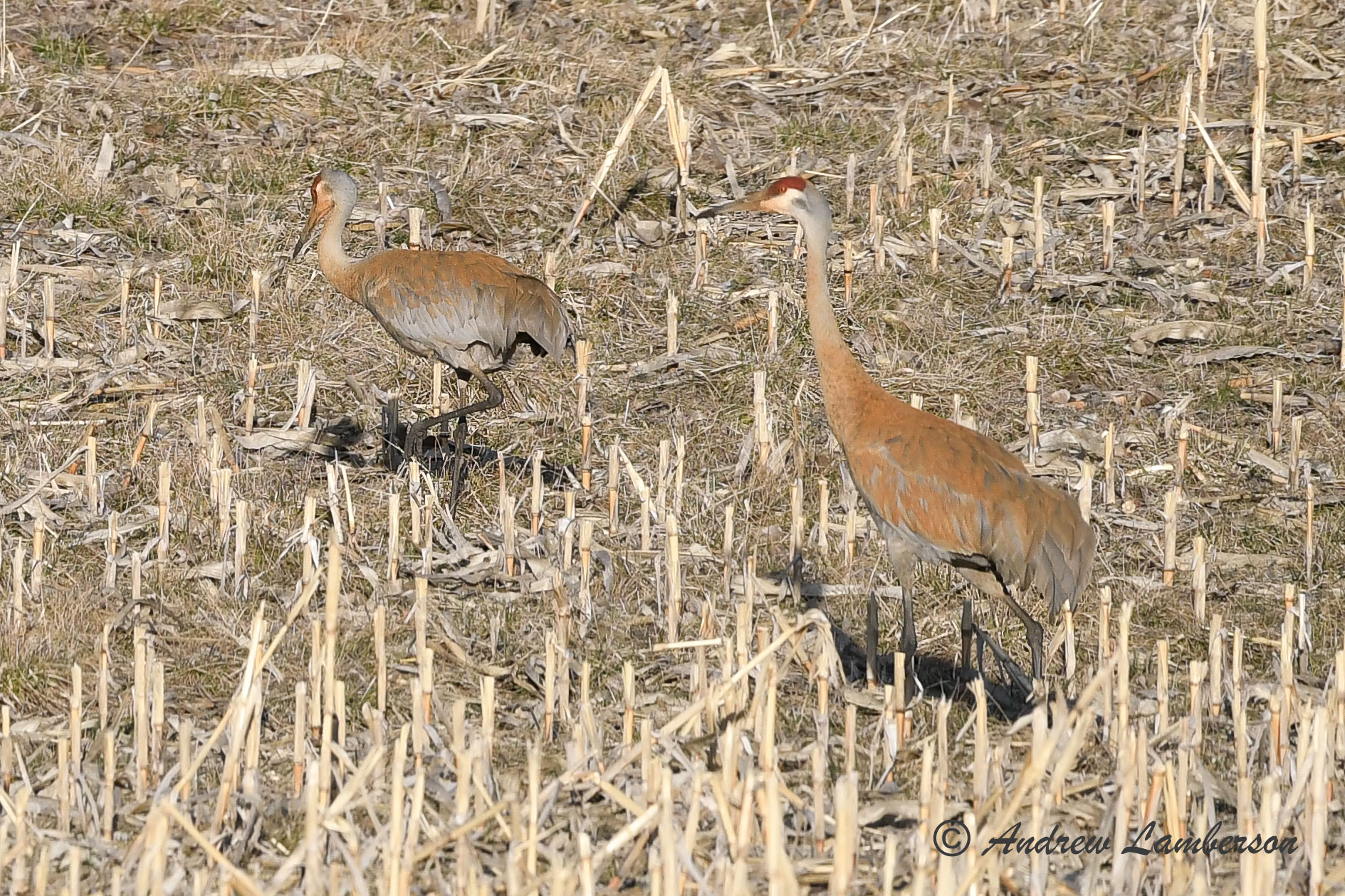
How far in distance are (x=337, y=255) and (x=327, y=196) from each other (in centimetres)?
32

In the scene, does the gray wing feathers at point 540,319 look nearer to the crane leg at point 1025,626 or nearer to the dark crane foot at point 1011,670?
the crane leg at point 1025,626

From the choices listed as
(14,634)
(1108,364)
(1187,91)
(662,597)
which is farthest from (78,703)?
(1187,91)

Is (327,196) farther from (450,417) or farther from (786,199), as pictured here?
(786,199)

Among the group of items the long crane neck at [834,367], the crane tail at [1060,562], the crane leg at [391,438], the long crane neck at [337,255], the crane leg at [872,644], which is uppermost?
the long crane neck at [337,255]

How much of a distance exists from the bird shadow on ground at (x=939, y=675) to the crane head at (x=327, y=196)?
10.6ft

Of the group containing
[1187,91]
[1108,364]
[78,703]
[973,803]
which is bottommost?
[973,803]

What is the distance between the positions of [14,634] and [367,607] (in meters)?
1.16

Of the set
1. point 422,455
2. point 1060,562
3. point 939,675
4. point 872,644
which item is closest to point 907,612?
point 872,644

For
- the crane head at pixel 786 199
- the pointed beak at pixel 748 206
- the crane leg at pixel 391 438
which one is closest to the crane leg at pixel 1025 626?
the crane head at pixel 786 199

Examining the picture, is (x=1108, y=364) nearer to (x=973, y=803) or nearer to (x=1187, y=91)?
(x=1187, y=91)

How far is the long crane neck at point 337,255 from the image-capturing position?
324 inches

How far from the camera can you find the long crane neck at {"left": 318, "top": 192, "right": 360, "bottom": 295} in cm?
823

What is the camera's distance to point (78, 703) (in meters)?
4.68

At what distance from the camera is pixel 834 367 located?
6.06m
